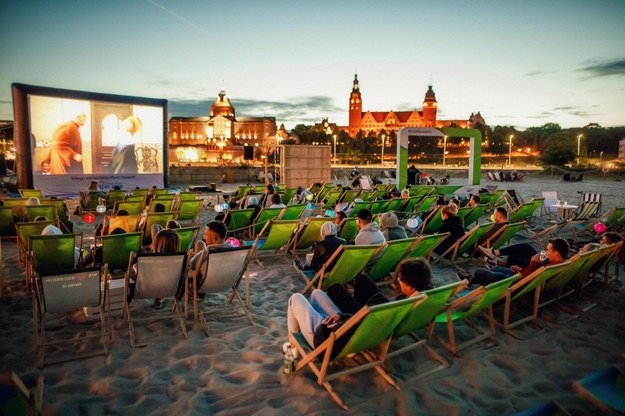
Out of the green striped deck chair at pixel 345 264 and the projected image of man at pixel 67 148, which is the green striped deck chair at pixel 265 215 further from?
the projected image of man at pixel 67 148

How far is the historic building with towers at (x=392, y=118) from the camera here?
129000 millimetres

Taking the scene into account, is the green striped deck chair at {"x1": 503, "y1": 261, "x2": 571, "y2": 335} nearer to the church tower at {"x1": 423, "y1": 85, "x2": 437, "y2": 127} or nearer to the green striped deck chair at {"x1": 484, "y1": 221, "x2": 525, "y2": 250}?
the green striped deck chair at {"x1": 484, "y1": 221, "x2": 525, "y2": 250}

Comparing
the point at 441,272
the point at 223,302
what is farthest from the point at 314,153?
the point at 223,302

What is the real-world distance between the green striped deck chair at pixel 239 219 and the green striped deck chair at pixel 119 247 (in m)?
2.61

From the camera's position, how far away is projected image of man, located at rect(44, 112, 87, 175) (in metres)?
15.3

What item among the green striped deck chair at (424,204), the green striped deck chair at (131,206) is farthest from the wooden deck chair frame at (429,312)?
the green striped deck chair at (424,204)

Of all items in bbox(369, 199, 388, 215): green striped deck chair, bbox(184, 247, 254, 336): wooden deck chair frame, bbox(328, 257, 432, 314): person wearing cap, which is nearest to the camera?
bbox(328, 257, 432, 314): person wearing cap

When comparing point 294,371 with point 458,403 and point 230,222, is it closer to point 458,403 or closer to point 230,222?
point 458,403

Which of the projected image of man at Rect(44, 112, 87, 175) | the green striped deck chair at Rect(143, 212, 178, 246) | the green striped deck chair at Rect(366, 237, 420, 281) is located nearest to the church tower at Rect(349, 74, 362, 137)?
the projected image of man at Rect(44, 112, 87, 175)

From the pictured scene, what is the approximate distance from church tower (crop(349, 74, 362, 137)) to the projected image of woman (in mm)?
120483

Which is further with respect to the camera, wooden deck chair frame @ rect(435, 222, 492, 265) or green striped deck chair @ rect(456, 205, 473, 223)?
green striped deck chair @ rect(456, 205, 473, 223)

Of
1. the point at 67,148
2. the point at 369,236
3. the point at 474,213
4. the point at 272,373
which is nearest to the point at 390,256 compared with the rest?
the point at 369,236

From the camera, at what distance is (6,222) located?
7379mm

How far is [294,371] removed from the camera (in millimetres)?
2992
